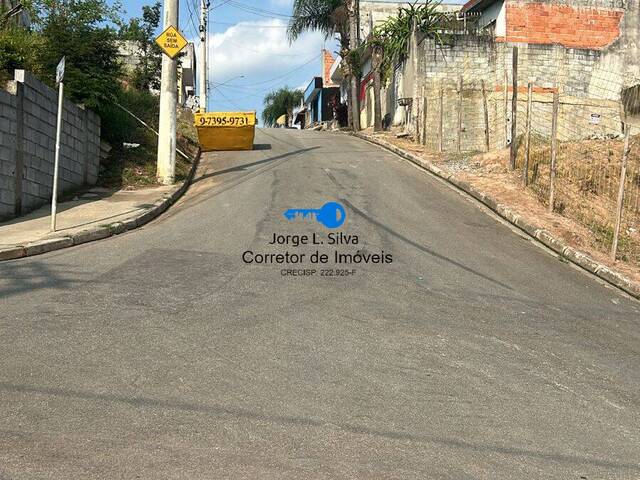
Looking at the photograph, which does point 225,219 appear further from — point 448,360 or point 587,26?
point 587,26

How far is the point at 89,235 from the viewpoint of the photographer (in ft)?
35.3

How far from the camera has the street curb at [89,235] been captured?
9.42 metres

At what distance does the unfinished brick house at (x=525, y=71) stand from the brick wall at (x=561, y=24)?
0.14 ft

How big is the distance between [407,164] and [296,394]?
15.7 m

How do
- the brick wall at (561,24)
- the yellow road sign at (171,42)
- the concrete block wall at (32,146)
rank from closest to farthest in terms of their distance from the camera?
1. the concrete block wall at (32,146)
2. the yellow road sign at (171,42)
3. the brick wall at (561,24)

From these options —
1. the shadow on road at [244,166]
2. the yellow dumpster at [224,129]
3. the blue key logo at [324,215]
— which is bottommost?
the blue key logo at [324,215]

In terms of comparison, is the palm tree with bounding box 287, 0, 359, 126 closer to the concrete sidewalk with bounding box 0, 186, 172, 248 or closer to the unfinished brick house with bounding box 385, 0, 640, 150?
the unfinished brick house with bounding box 385, 0, 640, 150

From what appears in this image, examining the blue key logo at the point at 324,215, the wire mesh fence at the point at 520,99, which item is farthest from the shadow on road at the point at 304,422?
the wire mesh fence at the point at 520,99

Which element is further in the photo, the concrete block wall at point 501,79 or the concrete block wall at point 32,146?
the concrete block wall at point 501,79

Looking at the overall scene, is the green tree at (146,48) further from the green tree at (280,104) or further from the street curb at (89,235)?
the green tree at (280,104)

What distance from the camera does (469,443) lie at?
4258mm

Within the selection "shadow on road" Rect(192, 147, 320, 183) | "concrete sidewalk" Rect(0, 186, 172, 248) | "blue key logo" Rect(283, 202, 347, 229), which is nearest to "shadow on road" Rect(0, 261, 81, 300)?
"concrete sidewalk" Rect(0, 186, 172, 248)

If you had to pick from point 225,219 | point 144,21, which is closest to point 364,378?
point 225,219

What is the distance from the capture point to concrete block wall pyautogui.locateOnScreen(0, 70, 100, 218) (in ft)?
38.6
